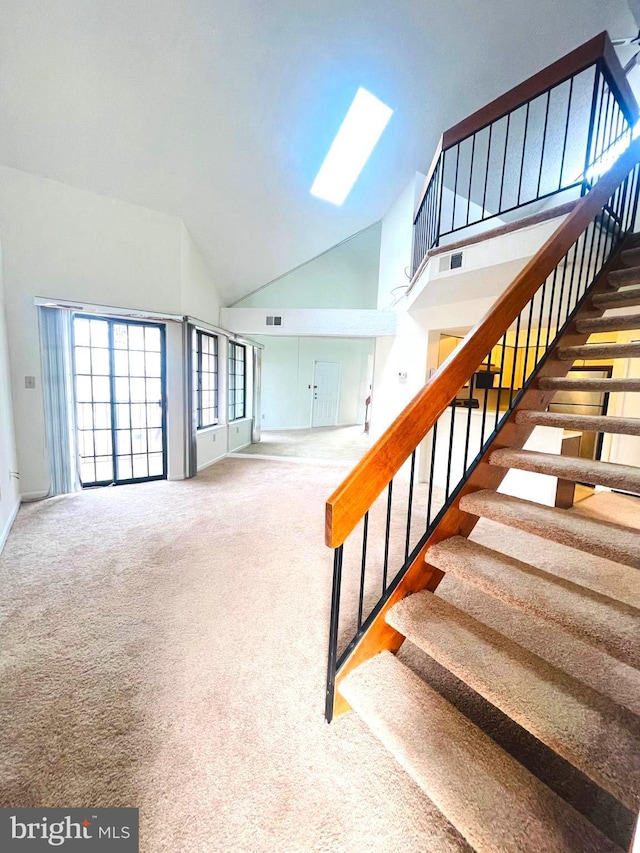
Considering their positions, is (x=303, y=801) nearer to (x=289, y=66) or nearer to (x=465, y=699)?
(x=465, y=699)

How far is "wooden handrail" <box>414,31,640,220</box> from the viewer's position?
84.1 inches

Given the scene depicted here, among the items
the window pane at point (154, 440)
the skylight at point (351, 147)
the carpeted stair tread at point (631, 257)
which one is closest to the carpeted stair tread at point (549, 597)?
the carpeted stair tread at point (631, 257)

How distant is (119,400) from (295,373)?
202 inches

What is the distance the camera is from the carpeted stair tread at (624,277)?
2080 mm

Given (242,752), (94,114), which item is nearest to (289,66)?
(94,114)

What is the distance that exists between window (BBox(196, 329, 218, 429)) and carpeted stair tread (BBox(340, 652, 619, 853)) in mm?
4493

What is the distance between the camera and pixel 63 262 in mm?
3609

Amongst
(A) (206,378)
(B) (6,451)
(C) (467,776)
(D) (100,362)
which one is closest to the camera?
(C) (467,776)

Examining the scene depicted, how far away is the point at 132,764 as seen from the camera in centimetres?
121

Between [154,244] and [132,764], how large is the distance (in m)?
4.61

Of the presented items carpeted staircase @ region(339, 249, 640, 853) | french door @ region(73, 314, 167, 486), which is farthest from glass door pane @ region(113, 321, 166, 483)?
carpeted staircase @ region(339, 249, 640, 853)

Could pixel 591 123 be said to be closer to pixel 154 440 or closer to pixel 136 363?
pixel 136 363

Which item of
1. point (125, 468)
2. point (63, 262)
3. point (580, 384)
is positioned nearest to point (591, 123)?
point (580, 384)

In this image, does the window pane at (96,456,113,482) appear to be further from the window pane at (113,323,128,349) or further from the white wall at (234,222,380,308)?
the white wall at (234,222,380,308)
